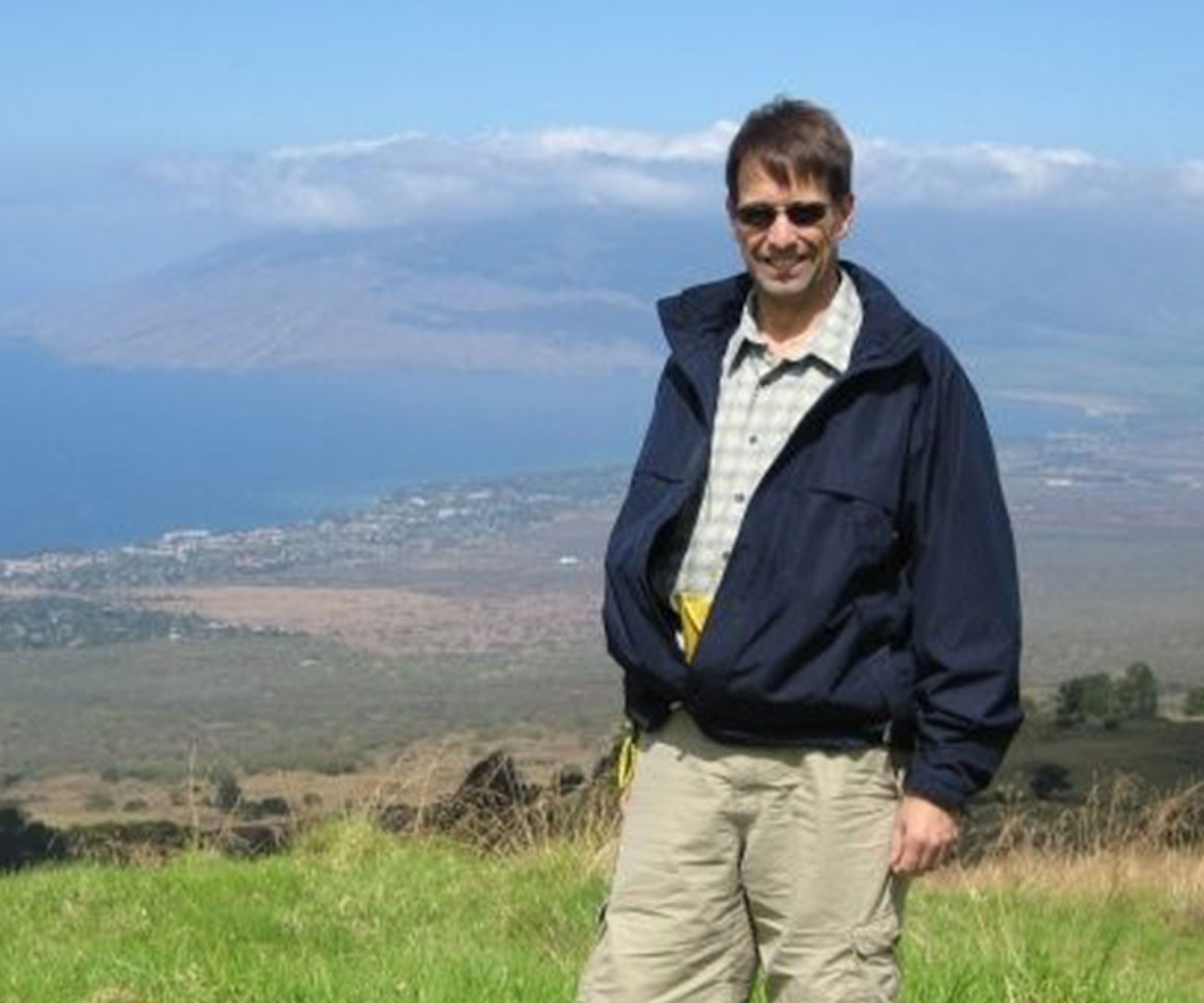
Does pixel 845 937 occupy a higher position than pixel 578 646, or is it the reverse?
pixel 845 937

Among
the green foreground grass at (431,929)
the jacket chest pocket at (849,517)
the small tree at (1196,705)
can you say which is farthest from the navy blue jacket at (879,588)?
the small tree at (1196,705)

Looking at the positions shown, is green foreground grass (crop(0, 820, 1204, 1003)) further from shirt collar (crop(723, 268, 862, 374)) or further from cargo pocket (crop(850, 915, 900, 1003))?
shirt collar (crop(723, 268, 862, 374))

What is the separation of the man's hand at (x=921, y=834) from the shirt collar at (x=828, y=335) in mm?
759

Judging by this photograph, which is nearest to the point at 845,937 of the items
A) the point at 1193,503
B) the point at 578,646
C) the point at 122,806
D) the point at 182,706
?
the point at 122,806

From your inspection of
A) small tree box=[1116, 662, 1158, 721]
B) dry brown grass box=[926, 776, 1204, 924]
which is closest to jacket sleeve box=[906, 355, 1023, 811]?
dry brown grass box=[926, 776, 1204, 924]

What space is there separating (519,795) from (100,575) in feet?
400

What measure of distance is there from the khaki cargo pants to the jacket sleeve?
176mm

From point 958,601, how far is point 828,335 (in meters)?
0.52

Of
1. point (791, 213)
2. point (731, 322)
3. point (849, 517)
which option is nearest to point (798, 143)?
A: point (791, 213)

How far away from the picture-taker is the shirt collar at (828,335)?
3.59 m

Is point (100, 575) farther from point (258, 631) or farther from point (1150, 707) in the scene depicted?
point (1150, 707)

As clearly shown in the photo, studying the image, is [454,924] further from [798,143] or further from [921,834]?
[798,143]

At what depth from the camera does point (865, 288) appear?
3.70m

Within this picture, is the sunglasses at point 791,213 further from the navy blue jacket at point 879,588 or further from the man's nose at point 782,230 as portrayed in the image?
the navy blue jacket at point 879,588
